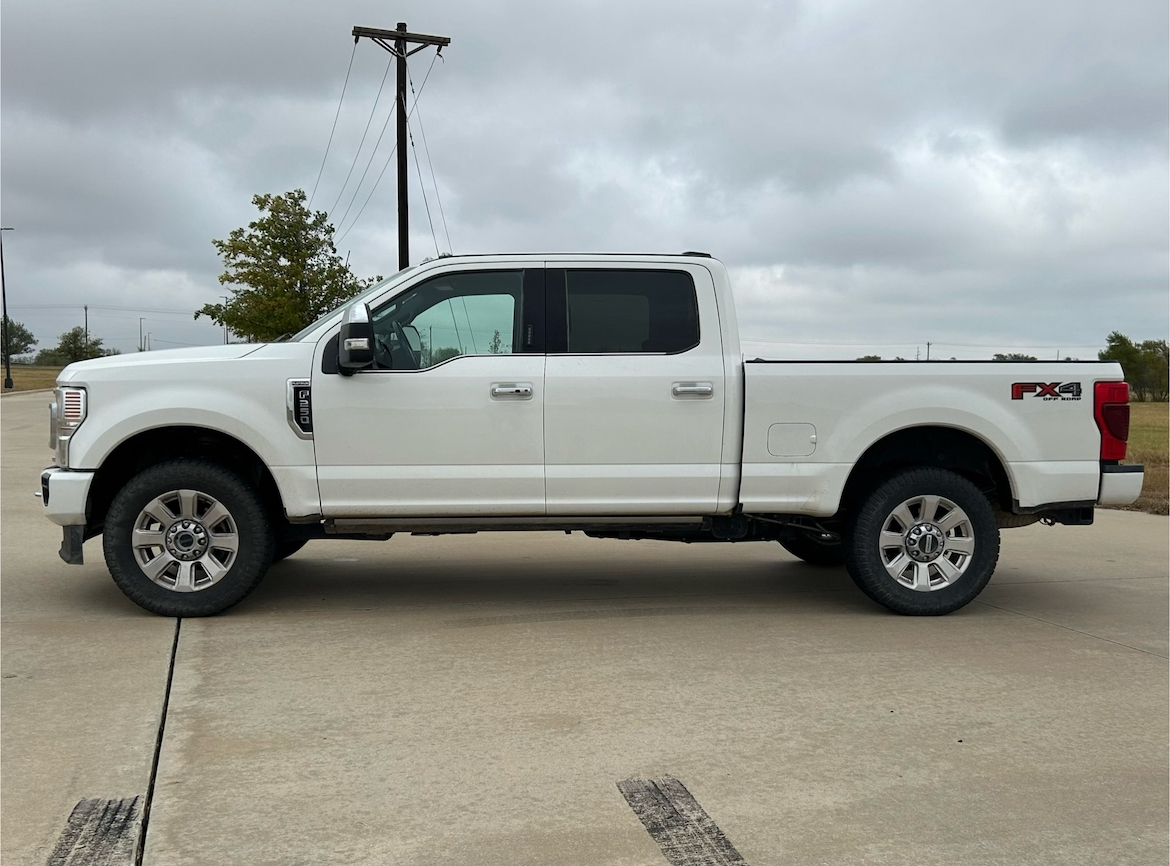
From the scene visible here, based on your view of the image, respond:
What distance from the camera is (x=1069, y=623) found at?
6.07m

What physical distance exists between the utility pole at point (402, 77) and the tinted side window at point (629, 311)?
1638 cm

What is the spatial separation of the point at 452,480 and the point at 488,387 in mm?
549

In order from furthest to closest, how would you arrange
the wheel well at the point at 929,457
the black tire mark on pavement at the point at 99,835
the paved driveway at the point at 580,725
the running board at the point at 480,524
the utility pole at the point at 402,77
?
the utility pole at the point at 402,77 → the wheel well at the point at 929,457 → the running board at the point at 480,524 → the paved driveway at the point at 580,725 → the black tire mark on pavement at the point at 99,835

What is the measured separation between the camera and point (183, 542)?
5.77 meters

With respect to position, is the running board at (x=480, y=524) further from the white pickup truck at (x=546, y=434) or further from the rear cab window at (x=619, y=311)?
the rear cab window at (x=619, y=311)

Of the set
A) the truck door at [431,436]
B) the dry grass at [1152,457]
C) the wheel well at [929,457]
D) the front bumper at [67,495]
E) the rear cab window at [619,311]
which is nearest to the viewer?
the front bumper at [67,495]

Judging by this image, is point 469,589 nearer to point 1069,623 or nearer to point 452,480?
point 452,480

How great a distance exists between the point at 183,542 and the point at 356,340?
1.49 meters

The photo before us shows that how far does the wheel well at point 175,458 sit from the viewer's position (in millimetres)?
5965

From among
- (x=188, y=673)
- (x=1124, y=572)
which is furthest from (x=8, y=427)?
(x=1124, y=572)

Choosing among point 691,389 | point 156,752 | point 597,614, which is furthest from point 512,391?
point 156,752

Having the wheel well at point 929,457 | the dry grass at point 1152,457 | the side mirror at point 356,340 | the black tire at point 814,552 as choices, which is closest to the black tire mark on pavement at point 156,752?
the side mirror at point 356,340

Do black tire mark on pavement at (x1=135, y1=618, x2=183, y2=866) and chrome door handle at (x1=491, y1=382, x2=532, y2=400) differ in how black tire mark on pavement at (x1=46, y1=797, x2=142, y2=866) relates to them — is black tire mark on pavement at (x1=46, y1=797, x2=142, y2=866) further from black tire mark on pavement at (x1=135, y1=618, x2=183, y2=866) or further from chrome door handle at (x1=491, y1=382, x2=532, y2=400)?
chrome door handle at (x1=491, y1=382, x2=532, y2=400)

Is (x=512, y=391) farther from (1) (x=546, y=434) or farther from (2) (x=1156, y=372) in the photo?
(2) (x=1156, y=372)
